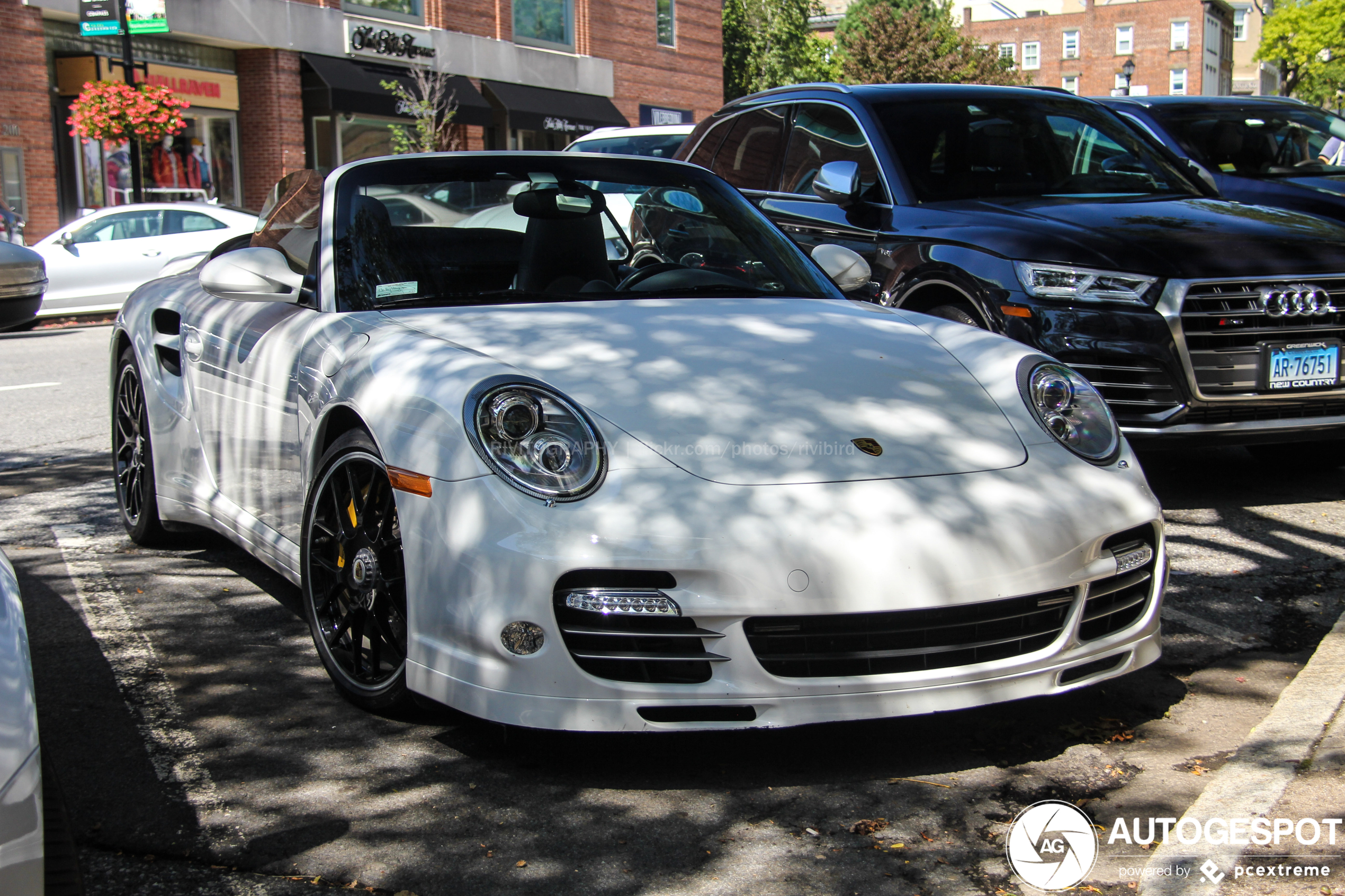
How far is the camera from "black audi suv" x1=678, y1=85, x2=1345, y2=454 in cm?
519

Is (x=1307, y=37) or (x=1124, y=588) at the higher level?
(x=1307, y=37)

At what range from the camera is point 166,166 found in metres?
24.5

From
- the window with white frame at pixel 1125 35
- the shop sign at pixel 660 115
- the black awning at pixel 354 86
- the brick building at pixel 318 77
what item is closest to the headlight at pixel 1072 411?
the brick building at pixel 318 77

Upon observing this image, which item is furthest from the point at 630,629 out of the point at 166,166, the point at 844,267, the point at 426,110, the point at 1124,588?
the point at 426,110

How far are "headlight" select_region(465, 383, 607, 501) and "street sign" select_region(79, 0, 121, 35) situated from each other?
19503mm

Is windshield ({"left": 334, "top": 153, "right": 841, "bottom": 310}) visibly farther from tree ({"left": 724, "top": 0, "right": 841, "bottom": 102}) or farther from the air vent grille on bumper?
tree ({"left": 724, "top": 0, "right": 841, "bottom": 102})

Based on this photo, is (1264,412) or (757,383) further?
(1264,412)

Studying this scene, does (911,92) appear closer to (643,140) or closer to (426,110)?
(643,140)

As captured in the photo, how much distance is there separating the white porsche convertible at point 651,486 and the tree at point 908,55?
47372 millimetres

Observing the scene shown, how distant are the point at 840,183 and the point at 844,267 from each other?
→ 1.71m

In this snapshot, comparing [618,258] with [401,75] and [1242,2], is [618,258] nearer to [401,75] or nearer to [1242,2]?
[401,75]

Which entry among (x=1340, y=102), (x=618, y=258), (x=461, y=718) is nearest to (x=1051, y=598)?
(x=461, y=718)

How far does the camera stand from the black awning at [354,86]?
2656 cm

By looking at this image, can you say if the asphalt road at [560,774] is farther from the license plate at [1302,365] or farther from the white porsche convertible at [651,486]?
the license plate at [1302,365]
